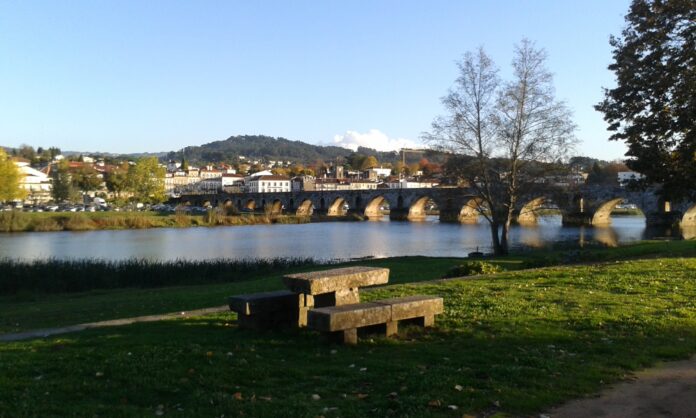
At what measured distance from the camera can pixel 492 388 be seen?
4688mm

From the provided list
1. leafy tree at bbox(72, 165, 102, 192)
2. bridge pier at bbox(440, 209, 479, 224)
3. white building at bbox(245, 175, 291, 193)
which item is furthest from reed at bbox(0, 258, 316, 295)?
white building at bbox(245, 175, 291, 193)

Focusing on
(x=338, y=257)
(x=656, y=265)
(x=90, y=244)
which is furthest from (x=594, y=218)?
(x=656, y=265)

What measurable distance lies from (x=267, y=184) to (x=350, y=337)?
13333 cm

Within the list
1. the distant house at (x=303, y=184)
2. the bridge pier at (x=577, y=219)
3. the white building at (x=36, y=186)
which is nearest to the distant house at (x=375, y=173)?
the distant house at (x=303, y=184)

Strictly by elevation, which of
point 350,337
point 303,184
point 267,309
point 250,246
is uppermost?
point 303,184

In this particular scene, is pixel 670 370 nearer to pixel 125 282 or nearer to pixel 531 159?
pixel 125 282

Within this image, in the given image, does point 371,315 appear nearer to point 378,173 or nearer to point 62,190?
point 62,190

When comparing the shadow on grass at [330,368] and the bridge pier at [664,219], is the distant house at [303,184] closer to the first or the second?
the bridge pier at [664,219]

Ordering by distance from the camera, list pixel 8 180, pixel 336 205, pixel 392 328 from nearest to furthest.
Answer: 1. pixel 392 328
2. pixel 8 180
3. pixel 336 205

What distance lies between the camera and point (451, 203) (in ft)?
99.2

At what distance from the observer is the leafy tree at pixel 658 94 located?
14.5 metres

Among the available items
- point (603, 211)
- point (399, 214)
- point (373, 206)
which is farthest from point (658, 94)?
point (373, 206)

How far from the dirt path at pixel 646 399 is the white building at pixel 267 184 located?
130892 millimetres

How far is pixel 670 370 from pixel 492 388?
72.5 inches
